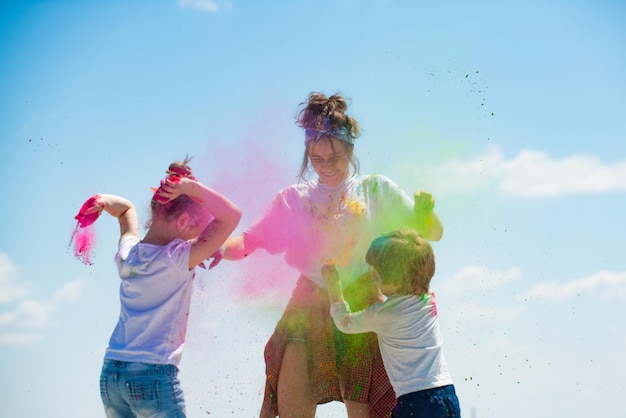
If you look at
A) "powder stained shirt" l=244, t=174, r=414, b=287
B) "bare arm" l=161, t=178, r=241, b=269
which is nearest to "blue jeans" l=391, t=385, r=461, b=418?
"powder stained shirt" l=244, t=174, r=414, b=287

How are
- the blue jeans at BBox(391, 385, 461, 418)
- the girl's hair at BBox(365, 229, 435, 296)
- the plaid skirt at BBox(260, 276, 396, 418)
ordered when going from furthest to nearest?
the plaid skirt at BBox(260, 276, 396, 418) < the girl's hair at BBox(365, 229, 435, 296) < the blue jeans at BBox(391, 385, 461, 418)

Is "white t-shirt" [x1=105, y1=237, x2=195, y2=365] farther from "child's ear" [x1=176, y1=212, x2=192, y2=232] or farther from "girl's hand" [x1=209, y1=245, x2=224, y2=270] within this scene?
"girl's hand" [x1=209, y1=245, x2=224, y2=270]

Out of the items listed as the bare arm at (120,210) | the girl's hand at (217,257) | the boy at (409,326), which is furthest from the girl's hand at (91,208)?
the boy at (409,326)

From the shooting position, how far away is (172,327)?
3.89 meters

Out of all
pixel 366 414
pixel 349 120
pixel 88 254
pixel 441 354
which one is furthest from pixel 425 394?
pixel 88 254

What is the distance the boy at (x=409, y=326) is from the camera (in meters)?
4.03

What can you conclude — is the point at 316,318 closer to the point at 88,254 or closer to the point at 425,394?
the point at 425,394

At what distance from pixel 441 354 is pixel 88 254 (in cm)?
230

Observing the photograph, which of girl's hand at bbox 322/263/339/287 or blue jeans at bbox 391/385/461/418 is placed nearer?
blue jeans at bbox 391/385/461/418

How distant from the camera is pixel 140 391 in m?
3.71

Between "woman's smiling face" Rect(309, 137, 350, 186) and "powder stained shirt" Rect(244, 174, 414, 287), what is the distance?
6 cm

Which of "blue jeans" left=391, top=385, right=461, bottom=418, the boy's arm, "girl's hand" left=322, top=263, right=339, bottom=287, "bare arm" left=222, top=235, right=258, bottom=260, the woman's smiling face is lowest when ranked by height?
"blue jeans" left=391, top=385, right=461, bottom=418

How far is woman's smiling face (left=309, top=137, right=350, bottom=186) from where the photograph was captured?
188 inches

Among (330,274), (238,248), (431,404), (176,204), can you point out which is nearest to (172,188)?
(176,204)
